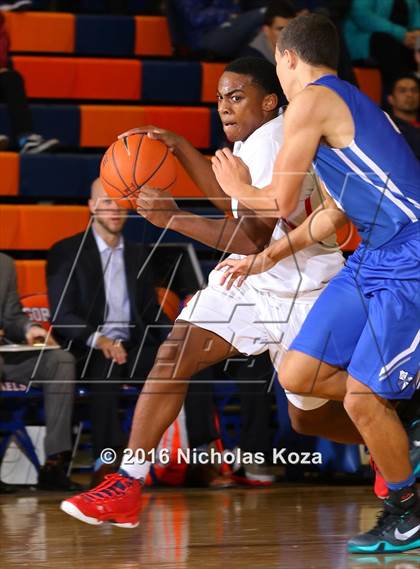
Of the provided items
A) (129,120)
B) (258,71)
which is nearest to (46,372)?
(258,71)

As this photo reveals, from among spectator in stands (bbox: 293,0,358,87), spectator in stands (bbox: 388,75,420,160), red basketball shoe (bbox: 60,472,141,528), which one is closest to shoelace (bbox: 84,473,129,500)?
red basketball shoe (bbox: 60,472,141,528)

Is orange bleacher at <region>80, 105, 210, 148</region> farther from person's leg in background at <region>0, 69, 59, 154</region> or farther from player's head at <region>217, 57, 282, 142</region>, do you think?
player's head at <region>217, 57, 282, 142</region>

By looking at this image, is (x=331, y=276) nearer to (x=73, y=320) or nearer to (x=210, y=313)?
(x=210, y=313)

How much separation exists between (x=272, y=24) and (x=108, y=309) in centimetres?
266

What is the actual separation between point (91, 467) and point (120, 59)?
357 cm

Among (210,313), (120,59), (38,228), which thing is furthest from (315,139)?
(120,59)

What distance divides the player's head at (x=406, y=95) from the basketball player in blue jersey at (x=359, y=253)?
3.86 m

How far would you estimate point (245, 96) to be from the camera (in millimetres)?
4379

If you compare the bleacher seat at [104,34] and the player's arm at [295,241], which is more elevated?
the player's arm at [295,241]

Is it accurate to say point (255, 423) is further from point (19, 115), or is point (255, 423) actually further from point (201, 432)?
point (19, 115)

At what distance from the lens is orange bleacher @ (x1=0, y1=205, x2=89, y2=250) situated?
711 centimetres

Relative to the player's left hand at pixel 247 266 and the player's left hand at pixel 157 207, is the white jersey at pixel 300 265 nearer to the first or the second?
the player's left hand at pixel 247 266

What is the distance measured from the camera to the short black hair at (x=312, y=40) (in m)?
3.85

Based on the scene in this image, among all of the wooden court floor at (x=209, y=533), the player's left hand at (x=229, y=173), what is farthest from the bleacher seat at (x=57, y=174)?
the player's left hand at (x=229, y=173)
